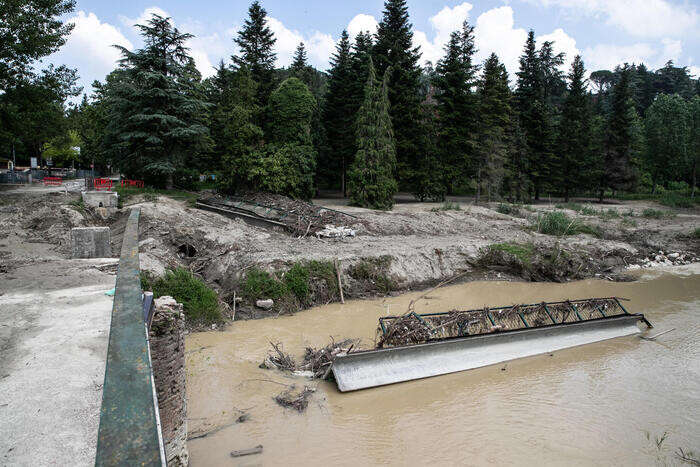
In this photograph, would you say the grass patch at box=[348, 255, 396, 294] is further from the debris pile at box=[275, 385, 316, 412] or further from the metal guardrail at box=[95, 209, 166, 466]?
the metal guardrail at box=[95, 209, 166, 466]

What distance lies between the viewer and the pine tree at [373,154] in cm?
2705

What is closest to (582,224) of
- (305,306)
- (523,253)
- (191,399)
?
(523,253)

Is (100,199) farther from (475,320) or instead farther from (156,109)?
(475,320)

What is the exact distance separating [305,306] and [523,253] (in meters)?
10.6

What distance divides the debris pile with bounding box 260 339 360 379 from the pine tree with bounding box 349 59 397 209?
18448mm

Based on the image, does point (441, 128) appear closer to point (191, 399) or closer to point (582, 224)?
A: point (582, 224)

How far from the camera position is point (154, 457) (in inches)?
67.0

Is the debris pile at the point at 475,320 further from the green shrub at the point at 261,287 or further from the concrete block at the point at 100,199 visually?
the concrete block at the point at 100,199

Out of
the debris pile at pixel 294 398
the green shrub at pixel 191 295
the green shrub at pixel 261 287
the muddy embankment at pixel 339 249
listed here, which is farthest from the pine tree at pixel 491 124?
the debris pile at pixel 294 398

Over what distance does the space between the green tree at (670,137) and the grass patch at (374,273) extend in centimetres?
4097

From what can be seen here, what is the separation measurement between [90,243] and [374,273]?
8.95 m

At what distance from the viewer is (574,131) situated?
3812 centimetres

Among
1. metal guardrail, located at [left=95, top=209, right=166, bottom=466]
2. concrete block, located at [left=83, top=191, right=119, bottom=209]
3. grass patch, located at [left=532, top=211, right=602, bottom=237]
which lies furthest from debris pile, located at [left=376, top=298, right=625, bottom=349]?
concrete block, located at [left=83, top=191, right=119, bottom=209]

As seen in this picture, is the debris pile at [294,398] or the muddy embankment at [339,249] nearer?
the debris pile at [294,398]
